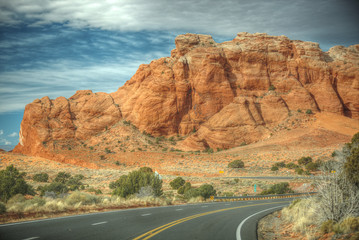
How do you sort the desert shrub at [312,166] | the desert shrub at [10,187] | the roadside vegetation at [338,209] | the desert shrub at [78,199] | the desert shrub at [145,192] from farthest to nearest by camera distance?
1. the desert shrub at [312,166]
2. the desert shrub at [10,187]
3. the desert shrub at [145,192]
4. the desert shrub at [78,199]
5. the roadside vegetation at [338,209]

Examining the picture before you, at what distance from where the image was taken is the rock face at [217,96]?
68.0m

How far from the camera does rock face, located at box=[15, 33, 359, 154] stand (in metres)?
68.0

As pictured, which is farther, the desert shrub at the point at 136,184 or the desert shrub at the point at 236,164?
the desert shrub at the point at 236,164

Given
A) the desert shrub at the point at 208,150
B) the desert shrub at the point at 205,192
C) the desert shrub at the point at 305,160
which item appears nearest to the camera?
the desert shrub at the point at 205,192

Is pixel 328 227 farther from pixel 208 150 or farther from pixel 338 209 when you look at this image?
pixel 208 150

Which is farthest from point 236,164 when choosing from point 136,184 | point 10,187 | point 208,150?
point 10,187

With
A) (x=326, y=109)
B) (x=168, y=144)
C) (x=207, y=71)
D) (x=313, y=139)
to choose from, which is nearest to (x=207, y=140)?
(x=168, y=144)

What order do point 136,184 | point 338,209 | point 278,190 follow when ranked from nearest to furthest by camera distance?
1. point 338,209
2. point 136,184
3. point 278,190

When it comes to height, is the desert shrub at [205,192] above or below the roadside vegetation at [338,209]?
below

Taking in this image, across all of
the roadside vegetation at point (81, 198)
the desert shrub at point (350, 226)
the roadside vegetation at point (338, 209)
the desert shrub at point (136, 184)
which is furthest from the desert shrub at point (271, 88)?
the desert shrub at point (350, 226)

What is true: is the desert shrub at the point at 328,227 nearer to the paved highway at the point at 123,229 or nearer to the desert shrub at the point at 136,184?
the paved highway at the point at 123,229

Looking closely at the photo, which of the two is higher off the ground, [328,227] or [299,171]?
[328,227]

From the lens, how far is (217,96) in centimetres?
7225

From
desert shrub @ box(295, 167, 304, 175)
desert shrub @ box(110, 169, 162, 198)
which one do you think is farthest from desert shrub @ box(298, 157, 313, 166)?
desert shrub @ box(110, 169, 162, 198)
